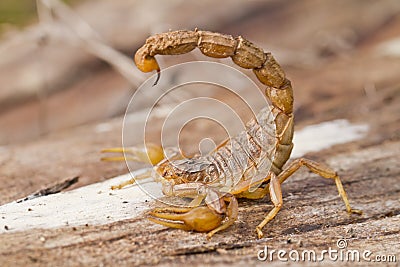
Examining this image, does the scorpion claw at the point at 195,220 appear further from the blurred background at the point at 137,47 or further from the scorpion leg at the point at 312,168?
the blurred background at the point at 137,47

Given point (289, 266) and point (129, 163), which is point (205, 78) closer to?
point (129, 163)

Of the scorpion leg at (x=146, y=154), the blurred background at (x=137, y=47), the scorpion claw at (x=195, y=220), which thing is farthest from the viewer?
the blurred background at (x=137, y=47)

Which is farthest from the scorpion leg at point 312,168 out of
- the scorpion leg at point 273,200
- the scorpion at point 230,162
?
the scorpion leg at point 273,200

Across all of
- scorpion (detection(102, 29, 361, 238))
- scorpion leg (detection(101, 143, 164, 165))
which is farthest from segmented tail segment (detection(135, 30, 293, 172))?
scorpion leg (detection(101, 143, 164, 165))

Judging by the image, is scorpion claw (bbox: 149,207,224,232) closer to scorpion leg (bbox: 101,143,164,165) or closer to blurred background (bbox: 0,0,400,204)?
scorpion leg (bbox: 101,143,164,165)

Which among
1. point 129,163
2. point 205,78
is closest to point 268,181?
point 129,163

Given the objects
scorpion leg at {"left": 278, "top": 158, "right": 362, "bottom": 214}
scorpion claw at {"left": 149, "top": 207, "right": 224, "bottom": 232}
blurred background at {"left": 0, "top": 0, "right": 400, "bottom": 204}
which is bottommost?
scorpion claw at {"left": 149, "top": 207, "right": 224, "bottom": 232}

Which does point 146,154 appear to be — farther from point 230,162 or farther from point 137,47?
point 137,47
